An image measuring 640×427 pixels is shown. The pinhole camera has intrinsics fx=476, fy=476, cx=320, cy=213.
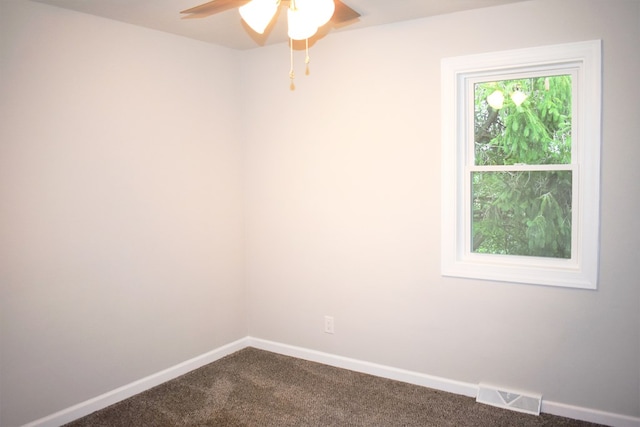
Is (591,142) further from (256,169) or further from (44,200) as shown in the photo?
(44,200)

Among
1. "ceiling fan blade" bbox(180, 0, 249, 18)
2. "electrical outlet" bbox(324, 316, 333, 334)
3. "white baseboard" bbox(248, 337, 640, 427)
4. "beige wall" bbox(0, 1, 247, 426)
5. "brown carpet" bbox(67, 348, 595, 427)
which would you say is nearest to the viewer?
"ceiling fan blade" bbox(180, 0, 249, 18)

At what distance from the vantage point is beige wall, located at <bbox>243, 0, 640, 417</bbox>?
265 centimetres

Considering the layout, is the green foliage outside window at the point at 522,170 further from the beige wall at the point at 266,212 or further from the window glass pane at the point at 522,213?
the beige wall at the point at 266,212

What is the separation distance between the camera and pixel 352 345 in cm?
357

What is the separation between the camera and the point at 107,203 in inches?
119

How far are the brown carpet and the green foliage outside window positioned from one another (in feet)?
3.39

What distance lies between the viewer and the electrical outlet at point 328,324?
366cm

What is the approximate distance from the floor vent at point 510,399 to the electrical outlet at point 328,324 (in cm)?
114

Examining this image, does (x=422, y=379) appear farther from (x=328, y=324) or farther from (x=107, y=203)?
(x=107, y=203)

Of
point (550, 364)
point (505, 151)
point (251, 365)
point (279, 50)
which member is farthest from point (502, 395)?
point (279, 50)

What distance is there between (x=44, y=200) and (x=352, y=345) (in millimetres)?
2271

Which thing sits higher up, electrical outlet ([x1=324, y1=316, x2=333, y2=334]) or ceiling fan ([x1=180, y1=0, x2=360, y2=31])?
ceiling fan ([x1=180, y1=0, x2=360, y2=31])

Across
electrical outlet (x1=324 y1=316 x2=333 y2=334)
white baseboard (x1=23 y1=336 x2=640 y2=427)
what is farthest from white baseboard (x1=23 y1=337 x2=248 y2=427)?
electrical outlet (x1=324 y1=316 x2=333 y2=334)

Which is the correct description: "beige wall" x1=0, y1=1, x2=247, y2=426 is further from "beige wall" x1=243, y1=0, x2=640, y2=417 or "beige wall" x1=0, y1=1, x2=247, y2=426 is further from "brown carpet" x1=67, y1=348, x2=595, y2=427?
"beige wall" x1=243, y1=0, x2=640, y2=417
